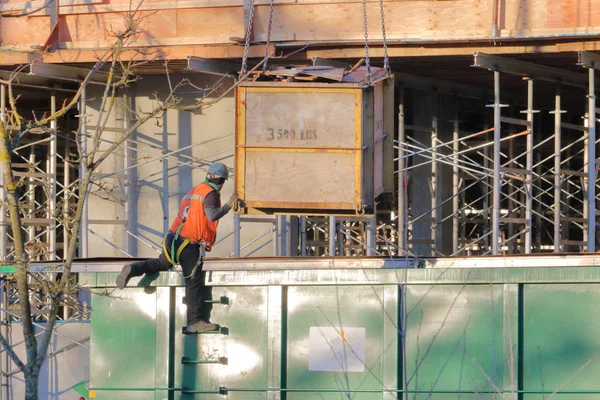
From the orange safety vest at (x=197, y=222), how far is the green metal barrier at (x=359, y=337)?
0.73 metres

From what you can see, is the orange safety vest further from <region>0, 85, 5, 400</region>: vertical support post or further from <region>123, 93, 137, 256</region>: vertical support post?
<region>123, 93, 137, 256</region>: vertical support post

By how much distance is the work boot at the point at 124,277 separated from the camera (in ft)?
34.6

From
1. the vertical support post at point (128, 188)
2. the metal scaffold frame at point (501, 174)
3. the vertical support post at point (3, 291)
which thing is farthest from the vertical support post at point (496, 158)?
the vertical support post at point (3, 291)

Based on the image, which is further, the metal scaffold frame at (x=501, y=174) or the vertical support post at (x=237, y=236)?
the vertical support post at (x=237, y=236)

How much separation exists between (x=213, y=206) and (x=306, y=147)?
44.0 inches

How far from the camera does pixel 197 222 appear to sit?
11461 millimetres

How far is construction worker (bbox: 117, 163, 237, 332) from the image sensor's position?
34.4ft

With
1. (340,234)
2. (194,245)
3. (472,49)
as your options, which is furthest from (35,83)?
(194,245)

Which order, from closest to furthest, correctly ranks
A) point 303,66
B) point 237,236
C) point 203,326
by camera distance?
point 203,326 → point 303,66 → point 237,236

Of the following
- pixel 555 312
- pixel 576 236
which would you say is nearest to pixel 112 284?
pixel 555 312

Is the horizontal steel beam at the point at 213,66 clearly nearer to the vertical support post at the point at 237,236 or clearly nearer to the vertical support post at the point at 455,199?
the vertical support post at the point at 237,236

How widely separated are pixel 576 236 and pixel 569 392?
15.9 meters

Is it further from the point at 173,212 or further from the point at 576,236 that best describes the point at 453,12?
the point at 576,236

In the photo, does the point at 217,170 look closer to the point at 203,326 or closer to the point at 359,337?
the point at 203,326
